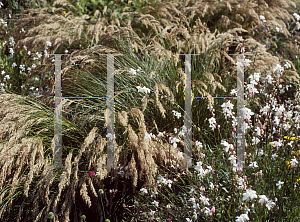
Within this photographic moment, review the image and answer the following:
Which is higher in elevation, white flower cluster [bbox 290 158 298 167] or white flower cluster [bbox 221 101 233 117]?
white flower cluster [bbox 221 101 233 117]

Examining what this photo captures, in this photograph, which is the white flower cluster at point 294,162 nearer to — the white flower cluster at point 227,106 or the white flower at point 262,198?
the white flower cluster at point 227,106

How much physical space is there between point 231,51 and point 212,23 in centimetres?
87

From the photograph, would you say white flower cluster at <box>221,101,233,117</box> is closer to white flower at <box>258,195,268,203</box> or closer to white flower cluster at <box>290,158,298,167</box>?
white flower cluster at <box>290,158,298,167</box>

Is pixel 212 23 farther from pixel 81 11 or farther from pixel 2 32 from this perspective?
pixel 2 32

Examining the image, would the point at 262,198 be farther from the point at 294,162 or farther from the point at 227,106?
the point at 227,106

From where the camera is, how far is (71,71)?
3.33 metres

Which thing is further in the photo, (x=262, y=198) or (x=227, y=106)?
(x=227, y=106)

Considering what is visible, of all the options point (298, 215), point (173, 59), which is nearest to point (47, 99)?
point (173, 59)

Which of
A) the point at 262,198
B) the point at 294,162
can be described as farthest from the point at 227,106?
the point at 262,198

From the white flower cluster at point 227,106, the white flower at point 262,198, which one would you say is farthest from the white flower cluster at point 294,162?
the white flower at point 262,198

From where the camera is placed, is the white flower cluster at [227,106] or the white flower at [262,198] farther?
the white flower cluster at [227,106]

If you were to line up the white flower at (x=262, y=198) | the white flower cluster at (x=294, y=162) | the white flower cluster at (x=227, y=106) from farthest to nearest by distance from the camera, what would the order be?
the white flower cluster at (x=227, y=106)
the white flower cluster at (x=294, y=162)
the white flower at (x=262, y=198)

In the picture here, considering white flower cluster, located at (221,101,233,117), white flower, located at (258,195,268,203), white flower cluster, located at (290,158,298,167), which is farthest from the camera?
white flower cluster, located at (221,101,233,117)

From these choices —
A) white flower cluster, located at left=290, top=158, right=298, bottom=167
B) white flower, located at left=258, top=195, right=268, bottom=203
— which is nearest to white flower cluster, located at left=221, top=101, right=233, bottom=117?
white flower cluster, located at left=290, top=158, right=298, bottom=167
